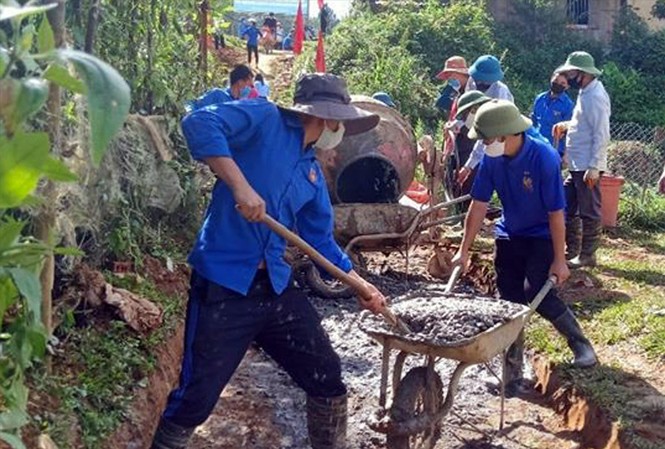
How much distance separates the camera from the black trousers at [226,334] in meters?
3.92

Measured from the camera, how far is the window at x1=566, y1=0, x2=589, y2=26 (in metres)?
26.8

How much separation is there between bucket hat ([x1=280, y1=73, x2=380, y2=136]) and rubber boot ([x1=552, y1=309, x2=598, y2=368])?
2260 mm

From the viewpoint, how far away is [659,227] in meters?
11.2

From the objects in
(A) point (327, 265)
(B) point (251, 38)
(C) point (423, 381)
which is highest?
(A) point (327, 265)

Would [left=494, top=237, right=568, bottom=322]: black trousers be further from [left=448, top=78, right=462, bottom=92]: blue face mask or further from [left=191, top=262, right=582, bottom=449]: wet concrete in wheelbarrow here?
[left=448, top=78, right=462, bottom=92]: blue face mask

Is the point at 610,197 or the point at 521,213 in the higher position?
the point at 521,213

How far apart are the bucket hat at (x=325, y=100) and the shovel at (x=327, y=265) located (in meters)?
0.50

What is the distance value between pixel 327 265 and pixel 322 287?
4.06 metres

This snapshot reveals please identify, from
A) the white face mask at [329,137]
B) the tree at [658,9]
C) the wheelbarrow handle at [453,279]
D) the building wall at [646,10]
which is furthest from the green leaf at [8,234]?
the building wall at [646,10]

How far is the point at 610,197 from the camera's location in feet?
34.4

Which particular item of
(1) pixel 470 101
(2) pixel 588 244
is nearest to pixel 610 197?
(2) pixel 588 244

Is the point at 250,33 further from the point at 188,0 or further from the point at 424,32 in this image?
the point at 188,0

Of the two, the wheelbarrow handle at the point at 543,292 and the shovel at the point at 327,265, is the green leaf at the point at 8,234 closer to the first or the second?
the shovel at the point at 327,265

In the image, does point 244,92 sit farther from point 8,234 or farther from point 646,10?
point 646,10
